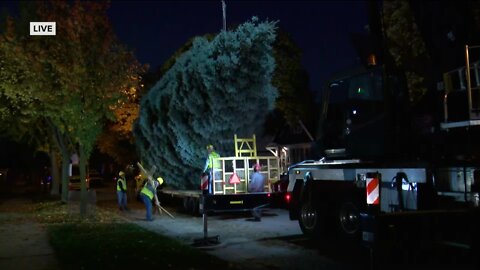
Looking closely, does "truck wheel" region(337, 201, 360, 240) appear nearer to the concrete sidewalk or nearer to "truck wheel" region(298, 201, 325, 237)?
"truck wheel" region(298, 201, 325, 237)

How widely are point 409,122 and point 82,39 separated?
1202cm

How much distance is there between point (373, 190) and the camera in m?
9.05

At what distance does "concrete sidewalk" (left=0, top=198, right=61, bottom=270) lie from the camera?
395 inches

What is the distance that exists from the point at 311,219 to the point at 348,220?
1.38 m

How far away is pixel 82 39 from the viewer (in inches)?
748

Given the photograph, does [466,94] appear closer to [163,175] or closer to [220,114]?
[220,114]

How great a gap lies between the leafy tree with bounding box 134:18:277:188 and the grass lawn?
18.6 feet

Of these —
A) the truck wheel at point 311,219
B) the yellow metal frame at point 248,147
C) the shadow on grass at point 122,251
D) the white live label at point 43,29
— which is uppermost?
the white live label at point 43,29

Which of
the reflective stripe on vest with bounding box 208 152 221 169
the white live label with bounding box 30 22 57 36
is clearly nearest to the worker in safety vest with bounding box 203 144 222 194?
the reflective stripe on vest with bounding box 208 152 221 169

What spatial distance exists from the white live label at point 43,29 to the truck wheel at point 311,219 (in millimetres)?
10625

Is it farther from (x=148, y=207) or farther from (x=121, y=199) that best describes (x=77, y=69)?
(x=121, y=199)

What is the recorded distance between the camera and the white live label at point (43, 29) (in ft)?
62.2

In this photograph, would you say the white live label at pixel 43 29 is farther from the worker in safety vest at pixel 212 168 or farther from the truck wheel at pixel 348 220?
the truck wheel at pixel 348 220

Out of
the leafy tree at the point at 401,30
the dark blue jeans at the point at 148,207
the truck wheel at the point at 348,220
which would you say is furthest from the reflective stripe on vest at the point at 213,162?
the truck wheel at the point at 348,220
